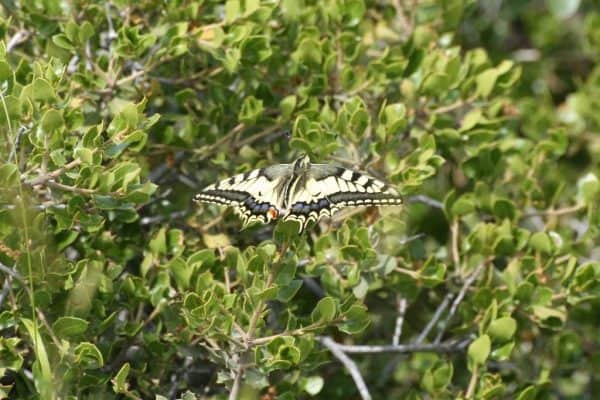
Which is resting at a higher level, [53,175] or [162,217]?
[53,175]

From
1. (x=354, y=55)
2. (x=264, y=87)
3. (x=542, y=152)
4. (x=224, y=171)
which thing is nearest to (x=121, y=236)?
(x=224, y=171)

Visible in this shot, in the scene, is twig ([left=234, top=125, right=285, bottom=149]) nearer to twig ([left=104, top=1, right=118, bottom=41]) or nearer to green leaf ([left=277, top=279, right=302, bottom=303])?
twig ([left=104, top=1, right=118, bottom=41])

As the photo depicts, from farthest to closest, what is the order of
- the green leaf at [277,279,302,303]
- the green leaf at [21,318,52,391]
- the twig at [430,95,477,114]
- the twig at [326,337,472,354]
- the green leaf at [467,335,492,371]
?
1. the twig at [430,95,477,114]
2. the twig at [326,337,472,354]
3. the green leaf at [467,335,492,371]
4. the green leaf at [277,279,302,303]
5. the green leaf at [21,318,52,391]

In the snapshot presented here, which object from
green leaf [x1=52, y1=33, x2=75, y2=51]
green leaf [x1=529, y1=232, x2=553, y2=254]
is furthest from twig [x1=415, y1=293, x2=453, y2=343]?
green leaf [x1=52, y1=33, x2=75, y2=51]

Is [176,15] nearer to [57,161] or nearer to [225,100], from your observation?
[225,100]

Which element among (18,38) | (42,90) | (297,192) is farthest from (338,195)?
(18,38)

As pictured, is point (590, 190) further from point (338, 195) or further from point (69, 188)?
point (69, 188)
